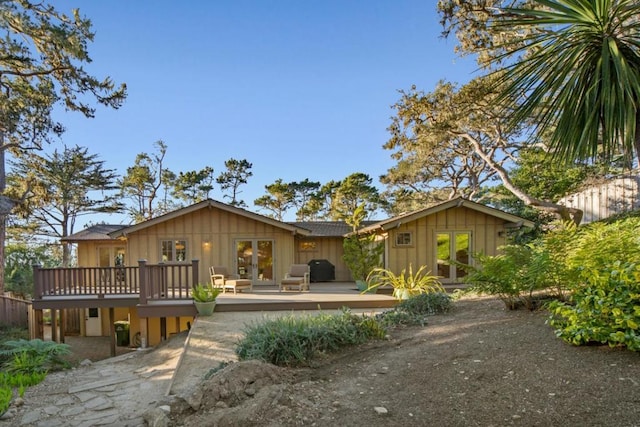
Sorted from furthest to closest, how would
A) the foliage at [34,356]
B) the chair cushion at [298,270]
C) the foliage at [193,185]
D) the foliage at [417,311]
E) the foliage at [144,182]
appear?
1. the foliage at [193,185]
2. the foliage at [144,182]
3. the chair cushion at [298,270]
4. the foliage at [34,356]
5. the foliage at [417,311]

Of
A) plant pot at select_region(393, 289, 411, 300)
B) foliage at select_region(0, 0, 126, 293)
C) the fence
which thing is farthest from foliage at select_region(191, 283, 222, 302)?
foliage at select_region(0, 0, 126, 293)

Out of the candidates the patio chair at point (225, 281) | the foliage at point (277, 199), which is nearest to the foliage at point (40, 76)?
the patio chair at point (225, 281)

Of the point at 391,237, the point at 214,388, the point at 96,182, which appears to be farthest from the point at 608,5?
the point at 96,182

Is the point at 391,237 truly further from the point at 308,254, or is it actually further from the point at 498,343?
the point at 498,343

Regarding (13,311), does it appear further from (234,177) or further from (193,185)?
(234,177)

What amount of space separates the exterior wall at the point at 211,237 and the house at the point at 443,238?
3.76 metres

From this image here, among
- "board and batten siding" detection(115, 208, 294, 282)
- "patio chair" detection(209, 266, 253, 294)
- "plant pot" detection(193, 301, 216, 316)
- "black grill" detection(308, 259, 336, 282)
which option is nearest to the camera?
"plant pot" detection(193, 301, 216, 316)

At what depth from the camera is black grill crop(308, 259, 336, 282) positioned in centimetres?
1617

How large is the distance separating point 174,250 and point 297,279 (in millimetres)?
4902

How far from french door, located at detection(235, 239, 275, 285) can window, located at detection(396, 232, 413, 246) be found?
182 inches

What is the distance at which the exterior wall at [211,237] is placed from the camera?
12688mm

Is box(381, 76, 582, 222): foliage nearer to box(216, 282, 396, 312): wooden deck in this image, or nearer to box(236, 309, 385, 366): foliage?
box(216, 282, 396, 312): wooden deck

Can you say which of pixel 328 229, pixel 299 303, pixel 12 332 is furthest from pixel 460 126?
pixel 12 332

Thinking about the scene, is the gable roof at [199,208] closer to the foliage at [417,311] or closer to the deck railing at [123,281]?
the deck railing at [123,281]
